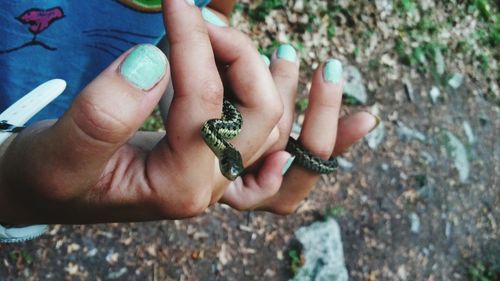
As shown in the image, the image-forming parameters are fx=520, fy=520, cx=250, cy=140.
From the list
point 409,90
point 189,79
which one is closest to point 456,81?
point 409,90

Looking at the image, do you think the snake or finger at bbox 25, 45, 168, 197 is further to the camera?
the snake

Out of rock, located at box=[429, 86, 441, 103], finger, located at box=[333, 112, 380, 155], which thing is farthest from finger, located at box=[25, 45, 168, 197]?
rock, located at box=[429, 86, 441, 103]

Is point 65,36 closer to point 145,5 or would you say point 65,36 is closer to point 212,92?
point 145,5

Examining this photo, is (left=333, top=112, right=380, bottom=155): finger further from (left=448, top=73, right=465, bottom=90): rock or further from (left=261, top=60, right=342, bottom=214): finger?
(left=448, top=73, right=465, bottom=90): rock

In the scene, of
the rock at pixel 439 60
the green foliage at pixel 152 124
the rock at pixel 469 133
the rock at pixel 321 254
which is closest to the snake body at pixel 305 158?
the rock at pixel 321 254

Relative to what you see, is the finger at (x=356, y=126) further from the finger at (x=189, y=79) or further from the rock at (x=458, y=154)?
the rock at (x=458, y=154)
